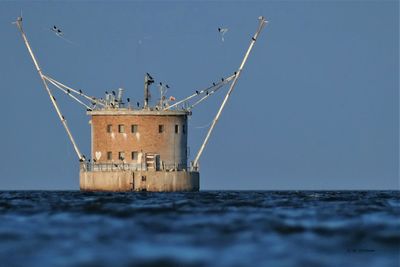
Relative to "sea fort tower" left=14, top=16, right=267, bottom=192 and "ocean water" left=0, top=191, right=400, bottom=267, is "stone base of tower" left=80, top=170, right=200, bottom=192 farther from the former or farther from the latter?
"ocean water" left=0, top=191, right=400, bottom=267

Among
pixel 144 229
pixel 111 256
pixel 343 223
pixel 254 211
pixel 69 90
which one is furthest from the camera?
pixel 69 90

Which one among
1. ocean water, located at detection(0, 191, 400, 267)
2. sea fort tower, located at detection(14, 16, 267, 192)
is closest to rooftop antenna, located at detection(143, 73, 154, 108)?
sea fort tower, located at detection(14, 16, 267, 192)

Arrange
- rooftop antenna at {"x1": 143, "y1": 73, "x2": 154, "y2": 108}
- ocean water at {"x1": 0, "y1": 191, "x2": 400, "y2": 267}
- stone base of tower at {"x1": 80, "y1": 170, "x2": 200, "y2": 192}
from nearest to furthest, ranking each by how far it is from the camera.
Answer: ocean water at {"x1": 0, "y1": 191, "x2": 400, "y2": 267}
stone base of tower at {"x1": 80, "y1": 170, "x2": 200, "y2": 192}
rooftop antenna at {"x1": 143, "y1": 73, "x2": 154, "y2": 108}

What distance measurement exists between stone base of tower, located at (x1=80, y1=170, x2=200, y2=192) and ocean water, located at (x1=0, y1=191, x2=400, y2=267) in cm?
5729

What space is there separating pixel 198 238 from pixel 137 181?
8054 cm

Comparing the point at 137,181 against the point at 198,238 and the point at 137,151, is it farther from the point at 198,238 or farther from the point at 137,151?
the point at 198,238

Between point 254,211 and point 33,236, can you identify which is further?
point 254,211

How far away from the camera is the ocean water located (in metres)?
44.6

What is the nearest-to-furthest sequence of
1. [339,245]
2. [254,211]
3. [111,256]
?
[111,256] → [339,245] → [254,211]

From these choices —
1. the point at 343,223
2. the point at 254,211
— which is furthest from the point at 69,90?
the point at 343,223

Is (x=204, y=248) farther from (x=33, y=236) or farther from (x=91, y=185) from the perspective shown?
(x=91, y=185)

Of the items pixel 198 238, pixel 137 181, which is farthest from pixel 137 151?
pixel 198 238

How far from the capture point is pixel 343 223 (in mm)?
62250

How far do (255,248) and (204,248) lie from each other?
1799mm
